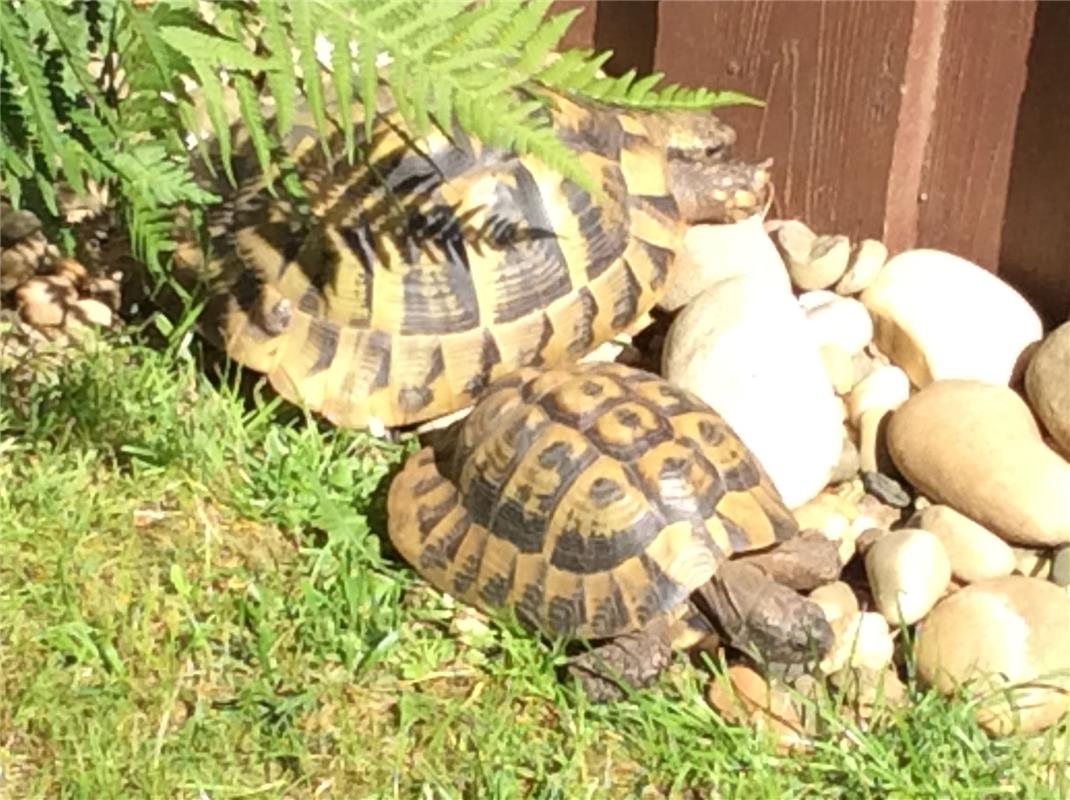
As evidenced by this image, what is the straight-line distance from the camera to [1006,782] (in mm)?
2949

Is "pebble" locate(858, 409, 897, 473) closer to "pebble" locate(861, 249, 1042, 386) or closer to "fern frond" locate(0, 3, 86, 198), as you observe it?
"pebble" locate(861, 249, 1042, 386)

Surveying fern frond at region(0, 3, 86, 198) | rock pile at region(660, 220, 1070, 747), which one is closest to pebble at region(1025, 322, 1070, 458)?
rock pile at region(660, 220, 1070, 747)

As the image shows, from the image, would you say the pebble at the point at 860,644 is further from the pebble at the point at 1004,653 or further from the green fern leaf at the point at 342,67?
the green fern leaf at the point at 342,67

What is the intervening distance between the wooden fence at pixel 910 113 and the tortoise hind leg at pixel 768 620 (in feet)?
3.39

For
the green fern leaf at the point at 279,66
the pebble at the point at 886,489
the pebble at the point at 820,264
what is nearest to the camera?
the green fern leaf at the point at 279,66

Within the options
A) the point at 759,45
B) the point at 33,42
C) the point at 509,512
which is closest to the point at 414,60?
the point at 33,42

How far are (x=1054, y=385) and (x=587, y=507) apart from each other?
3.03 feet

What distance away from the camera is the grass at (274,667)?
2957 mm

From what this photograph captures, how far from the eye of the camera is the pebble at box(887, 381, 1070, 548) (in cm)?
339

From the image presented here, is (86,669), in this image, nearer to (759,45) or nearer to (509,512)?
(509,512)

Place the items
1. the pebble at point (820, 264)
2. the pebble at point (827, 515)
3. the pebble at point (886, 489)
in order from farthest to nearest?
the pebble at point (820, 264) → the pebble at point (886, 489) → the pebble at point (827, 515)

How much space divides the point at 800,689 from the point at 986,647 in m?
0.30

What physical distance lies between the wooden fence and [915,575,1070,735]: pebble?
2.86 ft

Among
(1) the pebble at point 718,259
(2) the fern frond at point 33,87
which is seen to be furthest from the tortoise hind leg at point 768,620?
(2) the fern frond at point 33,87
